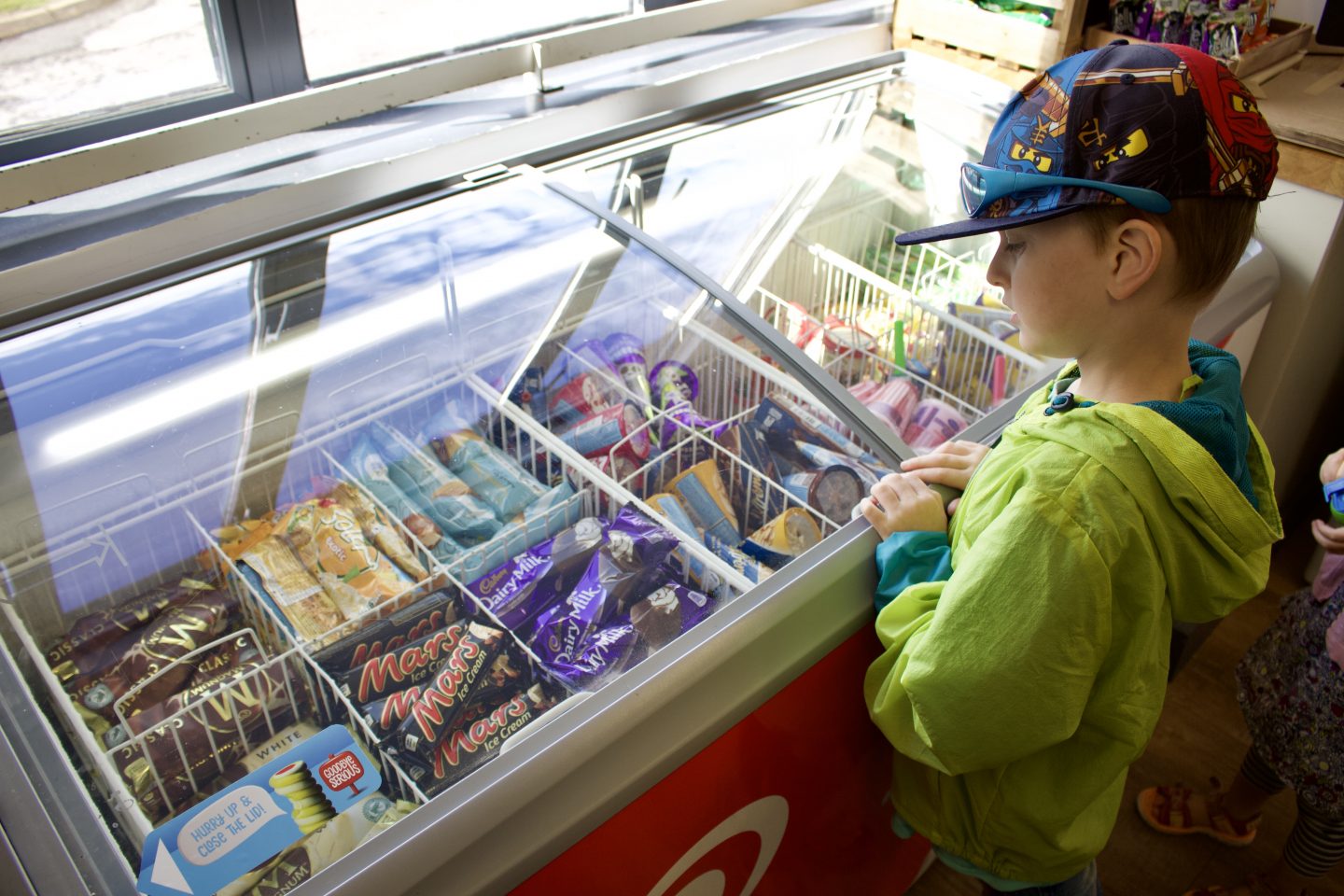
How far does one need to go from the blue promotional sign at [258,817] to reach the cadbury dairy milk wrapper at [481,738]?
6 centimetres

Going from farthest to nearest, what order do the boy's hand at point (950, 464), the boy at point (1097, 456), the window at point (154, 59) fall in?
the window at point (154, 59) < the boy's hand at point (950, 464) < the boy at point (1097, 456)

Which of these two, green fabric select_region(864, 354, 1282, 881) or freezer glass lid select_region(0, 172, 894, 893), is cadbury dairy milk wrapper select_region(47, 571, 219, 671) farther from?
green fabric select_region(864, 354, 1282, 881)

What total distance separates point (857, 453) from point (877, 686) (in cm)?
39

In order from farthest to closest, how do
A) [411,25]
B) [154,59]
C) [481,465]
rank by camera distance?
[411,25]
[154,59]
[481,465]

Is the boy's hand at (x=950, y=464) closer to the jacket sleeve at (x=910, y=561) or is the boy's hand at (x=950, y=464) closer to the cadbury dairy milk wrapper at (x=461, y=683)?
the jacket sleeve at (x=910, y=561)

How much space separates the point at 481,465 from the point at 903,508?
0.64 m

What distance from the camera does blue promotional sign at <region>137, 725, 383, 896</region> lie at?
1.00m

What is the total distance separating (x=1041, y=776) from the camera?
1320 millimetres

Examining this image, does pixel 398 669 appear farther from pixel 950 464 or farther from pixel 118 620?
pixel 950 464

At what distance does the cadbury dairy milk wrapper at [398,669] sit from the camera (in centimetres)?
123

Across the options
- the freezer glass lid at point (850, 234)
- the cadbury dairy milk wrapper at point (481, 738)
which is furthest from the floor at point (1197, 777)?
the cadbury dairy milk wrapper at point (481, 738)

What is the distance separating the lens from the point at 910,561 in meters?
1.33

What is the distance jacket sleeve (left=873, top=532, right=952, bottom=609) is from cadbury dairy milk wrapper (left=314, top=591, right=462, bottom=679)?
56 centimetres

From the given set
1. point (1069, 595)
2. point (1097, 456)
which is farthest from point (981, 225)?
point (1069, 595)
